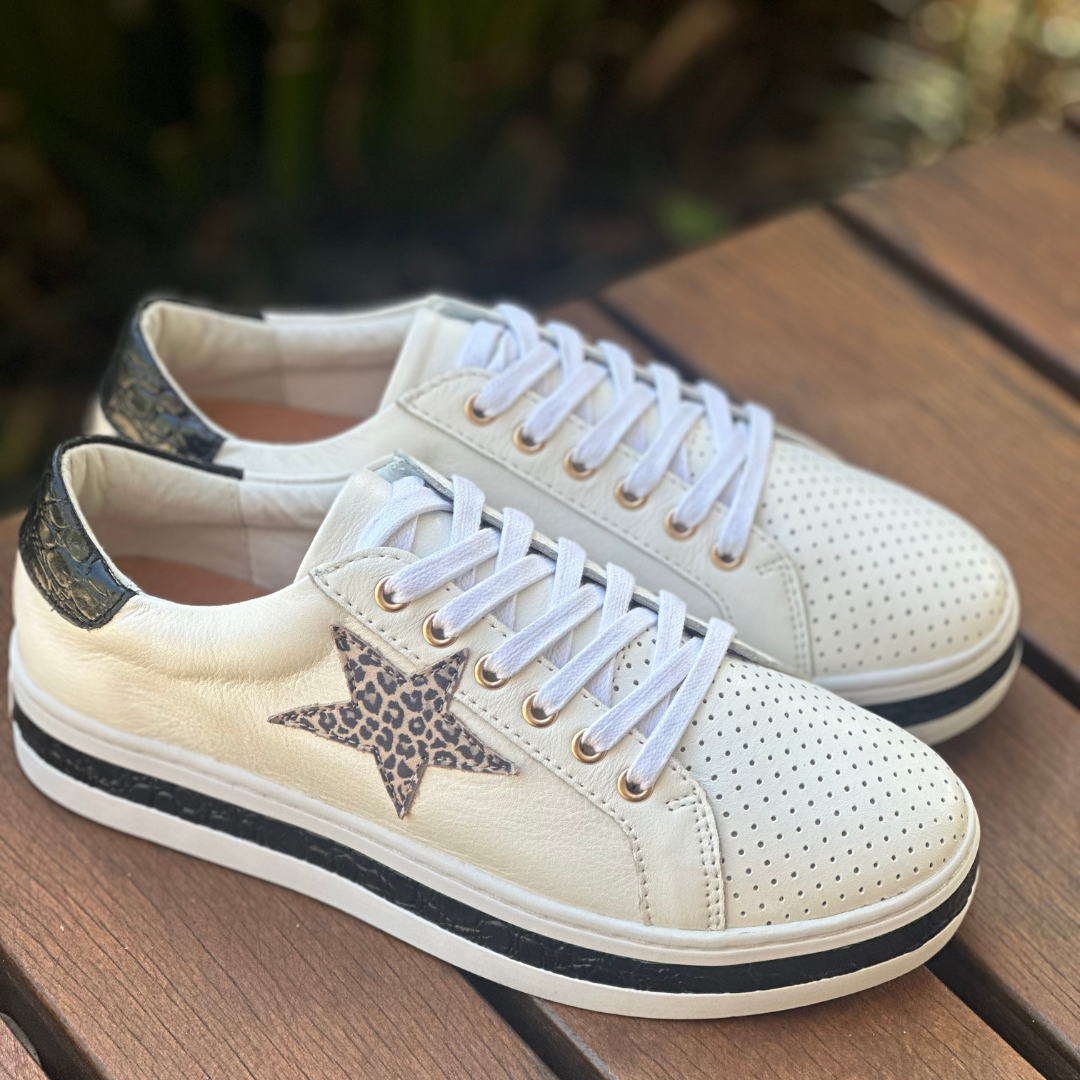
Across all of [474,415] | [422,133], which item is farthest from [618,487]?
→ [422,133]

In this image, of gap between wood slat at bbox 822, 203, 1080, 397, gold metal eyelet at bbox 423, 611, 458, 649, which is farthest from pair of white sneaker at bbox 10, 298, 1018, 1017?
gap between wood slat at bbox 822, 203, 1080, 397

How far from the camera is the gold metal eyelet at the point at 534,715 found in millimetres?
731

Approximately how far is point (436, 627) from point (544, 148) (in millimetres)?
1368

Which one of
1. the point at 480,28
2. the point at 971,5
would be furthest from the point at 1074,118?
the point at 480,28

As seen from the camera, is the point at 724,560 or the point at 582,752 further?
the point at 724,560

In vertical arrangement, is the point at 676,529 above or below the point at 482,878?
above

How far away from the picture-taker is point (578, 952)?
2.43 feet

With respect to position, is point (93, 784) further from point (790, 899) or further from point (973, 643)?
point (973, 643)

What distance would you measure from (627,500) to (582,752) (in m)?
0.25

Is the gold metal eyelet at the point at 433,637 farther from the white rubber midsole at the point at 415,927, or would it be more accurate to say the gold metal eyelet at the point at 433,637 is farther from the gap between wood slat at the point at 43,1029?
the gap between wood slat at the point at 43,1029

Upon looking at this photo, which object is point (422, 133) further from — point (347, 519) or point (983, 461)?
point (347, 519)

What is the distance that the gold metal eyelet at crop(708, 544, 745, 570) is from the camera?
0.90m

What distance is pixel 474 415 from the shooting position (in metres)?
0.90

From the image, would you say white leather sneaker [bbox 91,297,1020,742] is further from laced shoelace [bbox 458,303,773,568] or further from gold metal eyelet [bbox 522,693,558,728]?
gold metal eyelet [bbox 522,693,558,728]
